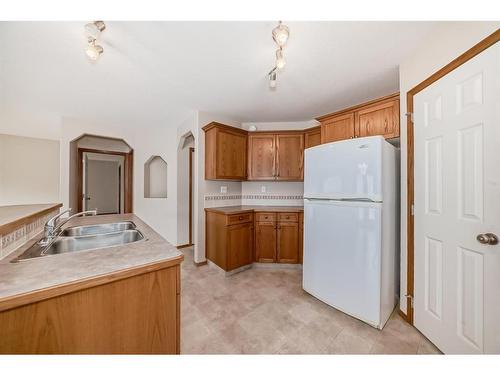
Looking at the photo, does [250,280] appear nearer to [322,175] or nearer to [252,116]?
[322,175]

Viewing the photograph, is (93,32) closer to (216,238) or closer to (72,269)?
(72,269)

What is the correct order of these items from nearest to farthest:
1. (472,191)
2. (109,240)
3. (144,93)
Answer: (472,191) → (109,240) → (144,93)

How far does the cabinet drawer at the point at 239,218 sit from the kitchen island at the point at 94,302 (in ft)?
5.10

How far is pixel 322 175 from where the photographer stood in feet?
6.26

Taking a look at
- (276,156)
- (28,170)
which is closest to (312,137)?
(276,156)

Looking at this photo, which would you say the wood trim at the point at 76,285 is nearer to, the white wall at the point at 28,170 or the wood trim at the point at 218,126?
the wood trim at the point at 218,126

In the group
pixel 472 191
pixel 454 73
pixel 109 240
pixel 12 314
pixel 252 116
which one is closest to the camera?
pixel 12 314

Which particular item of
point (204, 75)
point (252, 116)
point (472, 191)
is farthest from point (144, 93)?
point (472, 191)

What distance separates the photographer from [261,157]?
10.3 ft

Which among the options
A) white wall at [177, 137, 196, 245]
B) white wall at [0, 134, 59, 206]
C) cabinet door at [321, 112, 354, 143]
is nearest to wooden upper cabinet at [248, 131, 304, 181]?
cabinet door at [321, 112, 354, 143]

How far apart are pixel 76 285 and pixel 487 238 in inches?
76.4

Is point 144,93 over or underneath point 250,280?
over

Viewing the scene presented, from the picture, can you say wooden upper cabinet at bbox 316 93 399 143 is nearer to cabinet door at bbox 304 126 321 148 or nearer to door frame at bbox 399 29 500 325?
door frame at bbox 399 29 500 325
